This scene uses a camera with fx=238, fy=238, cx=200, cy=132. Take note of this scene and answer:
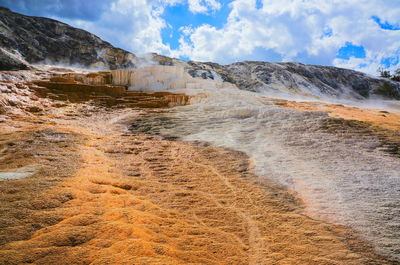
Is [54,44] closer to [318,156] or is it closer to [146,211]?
[146,211]

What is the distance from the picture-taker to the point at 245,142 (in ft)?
16.5

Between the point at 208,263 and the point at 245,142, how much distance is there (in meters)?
3.32

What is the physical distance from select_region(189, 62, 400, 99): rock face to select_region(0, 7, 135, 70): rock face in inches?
356

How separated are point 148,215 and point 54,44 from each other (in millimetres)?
26852

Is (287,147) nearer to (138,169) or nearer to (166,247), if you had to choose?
(138,169)

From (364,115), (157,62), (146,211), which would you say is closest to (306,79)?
(157,62)

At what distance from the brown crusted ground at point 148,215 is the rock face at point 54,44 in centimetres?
2184

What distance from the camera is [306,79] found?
32281 millimetres

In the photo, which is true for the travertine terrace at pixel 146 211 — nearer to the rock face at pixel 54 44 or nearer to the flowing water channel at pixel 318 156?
the flowing water channel at pixel 318 156

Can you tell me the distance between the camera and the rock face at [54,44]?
20852 mm

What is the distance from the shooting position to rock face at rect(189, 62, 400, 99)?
28.1m

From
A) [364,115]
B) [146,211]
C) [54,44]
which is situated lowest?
[146,211]

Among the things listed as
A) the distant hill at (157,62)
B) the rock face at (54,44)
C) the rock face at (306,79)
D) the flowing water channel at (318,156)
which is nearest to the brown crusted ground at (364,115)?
the flowing water channel at (318,156)

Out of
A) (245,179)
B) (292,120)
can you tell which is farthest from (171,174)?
(292,120)
